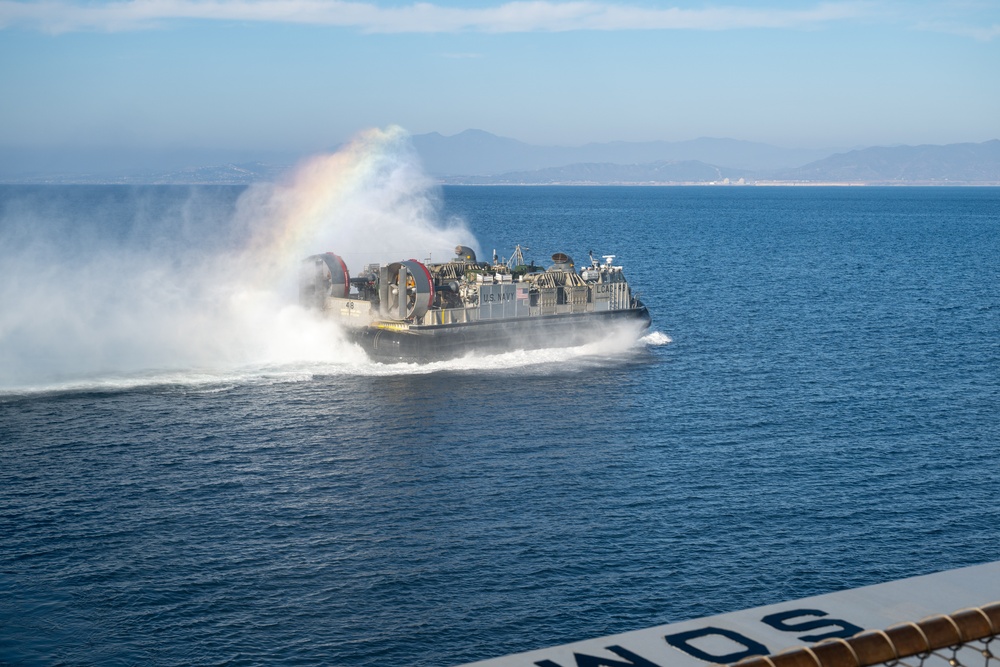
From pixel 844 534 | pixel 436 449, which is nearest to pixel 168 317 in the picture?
pixel 436 449

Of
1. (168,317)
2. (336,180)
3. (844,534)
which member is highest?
(336,180)

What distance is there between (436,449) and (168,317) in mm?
32048

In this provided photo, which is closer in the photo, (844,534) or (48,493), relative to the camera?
(844,534)

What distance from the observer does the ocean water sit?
2991cm

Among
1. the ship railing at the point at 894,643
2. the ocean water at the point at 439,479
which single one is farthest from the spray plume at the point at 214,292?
the ship railing at the point at 894,643

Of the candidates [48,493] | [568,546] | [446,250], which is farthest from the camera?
[446,250]

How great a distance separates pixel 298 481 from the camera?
41500 millimetres

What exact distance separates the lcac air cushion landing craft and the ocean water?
1.79 meters

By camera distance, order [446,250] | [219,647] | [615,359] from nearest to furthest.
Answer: [219,647]
[615,359]
[446,250]

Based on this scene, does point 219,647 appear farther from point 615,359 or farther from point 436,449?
point 615,359

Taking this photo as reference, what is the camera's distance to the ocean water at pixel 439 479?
29906 millimetres

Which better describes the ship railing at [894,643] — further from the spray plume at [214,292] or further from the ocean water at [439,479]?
the spray plume at [214,292]

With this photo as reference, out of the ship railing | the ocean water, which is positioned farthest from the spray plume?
the ship railing

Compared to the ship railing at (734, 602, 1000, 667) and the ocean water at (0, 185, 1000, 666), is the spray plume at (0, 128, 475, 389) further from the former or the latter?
the ship railing at (734, 602, 1000, 667)
